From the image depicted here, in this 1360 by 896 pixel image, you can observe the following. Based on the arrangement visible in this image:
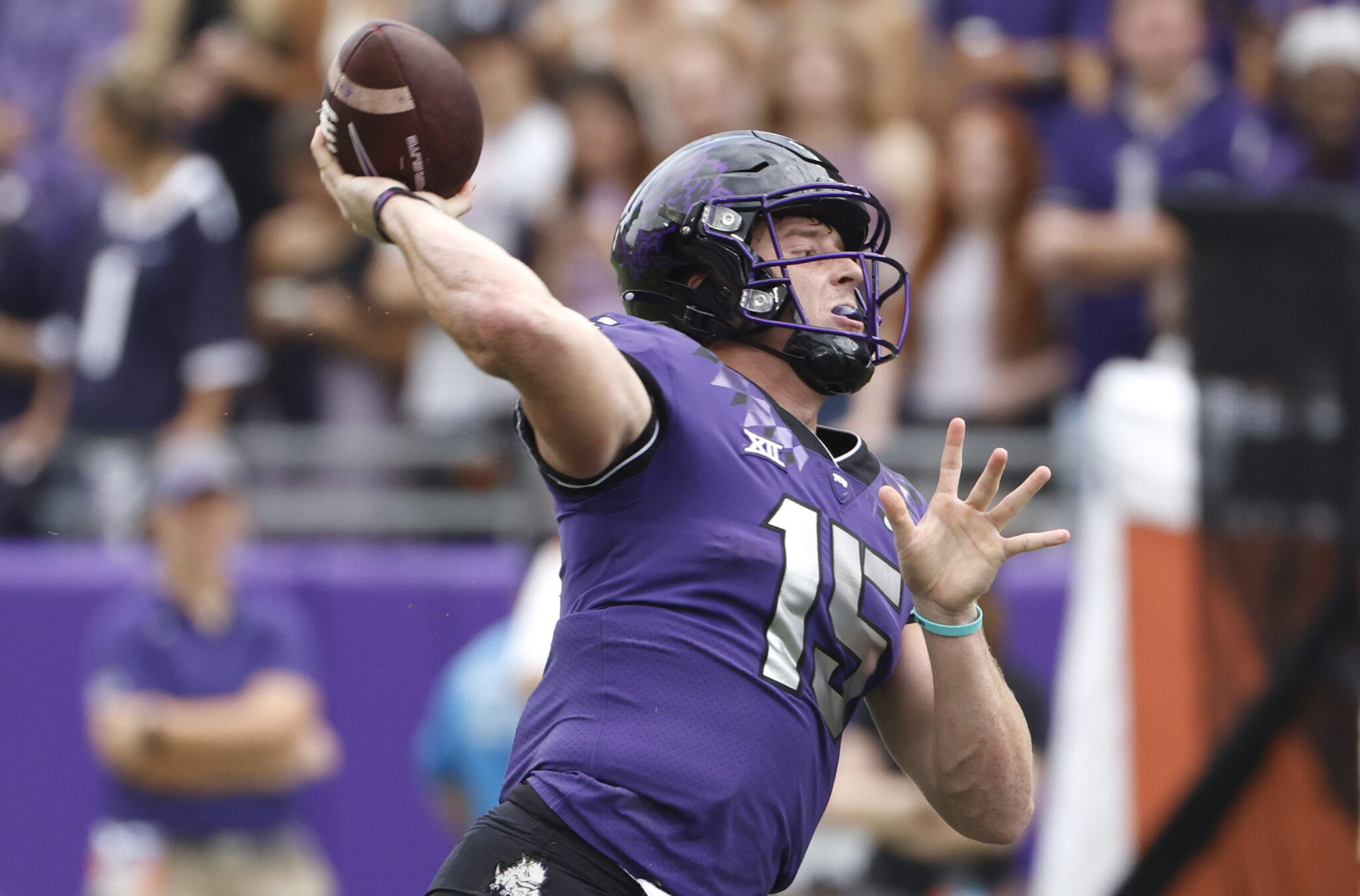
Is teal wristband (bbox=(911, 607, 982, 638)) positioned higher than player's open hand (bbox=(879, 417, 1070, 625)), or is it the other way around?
player's open hand (bbox=(879, 417, 1070, 625))

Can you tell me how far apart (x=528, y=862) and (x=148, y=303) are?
220 inches

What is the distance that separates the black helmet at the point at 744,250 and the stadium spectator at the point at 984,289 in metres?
4.13

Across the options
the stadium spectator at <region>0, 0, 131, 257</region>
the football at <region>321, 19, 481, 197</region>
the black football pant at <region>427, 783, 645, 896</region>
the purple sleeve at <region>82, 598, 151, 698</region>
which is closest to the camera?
the black football pant at <region>427, 783, 645, 896</region>

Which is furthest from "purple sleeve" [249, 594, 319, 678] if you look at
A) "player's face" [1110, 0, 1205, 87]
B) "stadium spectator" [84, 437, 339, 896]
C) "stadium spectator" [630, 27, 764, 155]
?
"player's face" [1110, 0, 1205, 87]

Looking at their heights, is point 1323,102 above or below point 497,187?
above

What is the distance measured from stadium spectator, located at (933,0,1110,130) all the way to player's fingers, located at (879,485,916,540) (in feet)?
16.6

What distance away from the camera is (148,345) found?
798 cm

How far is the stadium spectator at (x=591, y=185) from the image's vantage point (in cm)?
747

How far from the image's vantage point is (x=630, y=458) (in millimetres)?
2908

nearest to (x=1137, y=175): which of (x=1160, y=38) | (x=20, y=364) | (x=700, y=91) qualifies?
(x=1160, y=38)

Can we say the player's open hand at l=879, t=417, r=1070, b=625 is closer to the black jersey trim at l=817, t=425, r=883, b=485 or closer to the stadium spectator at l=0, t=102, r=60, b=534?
the black jersey trim at l=817, t=425, r=883, b=485

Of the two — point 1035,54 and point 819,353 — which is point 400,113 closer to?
point 819,353

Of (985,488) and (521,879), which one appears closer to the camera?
(521,879)

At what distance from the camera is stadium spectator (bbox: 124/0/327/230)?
841 centimetres
